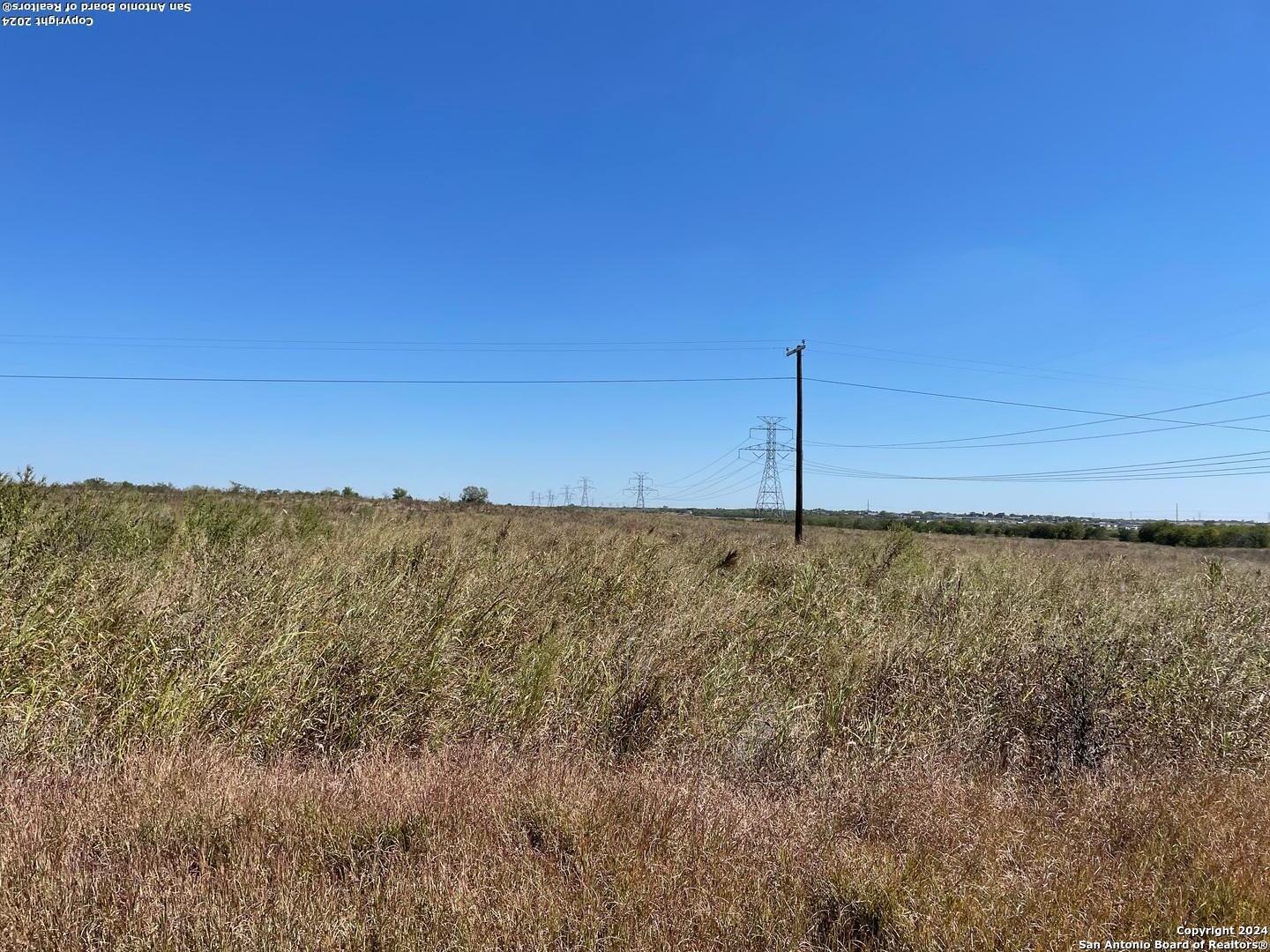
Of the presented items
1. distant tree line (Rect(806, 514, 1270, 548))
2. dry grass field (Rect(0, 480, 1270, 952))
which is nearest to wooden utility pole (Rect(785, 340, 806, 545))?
dry grass field (Rect(0, 480, 1270, 952))

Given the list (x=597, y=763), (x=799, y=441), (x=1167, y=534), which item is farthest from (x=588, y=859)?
(x=1167, y=534)

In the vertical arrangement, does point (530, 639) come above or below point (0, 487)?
below

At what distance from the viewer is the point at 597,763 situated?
3.49m

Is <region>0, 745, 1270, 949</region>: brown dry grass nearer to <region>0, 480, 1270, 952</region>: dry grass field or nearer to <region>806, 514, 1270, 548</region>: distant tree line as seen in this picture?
<region>0, 480, 1270, 952</region>: dry grass field

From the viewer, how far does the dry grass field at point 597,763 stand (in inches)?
86.2

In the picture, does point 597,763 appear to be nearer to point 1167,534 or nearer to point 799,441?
point 799,441

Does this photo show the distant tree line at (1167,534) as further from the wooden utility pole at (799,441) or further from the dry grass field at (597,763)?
the dry grass field at (597,763)

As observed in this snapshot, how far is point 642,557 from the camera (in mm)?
9859

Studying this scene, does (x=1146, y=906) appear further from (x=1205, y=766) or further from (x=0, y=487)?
(x=0, y=487)

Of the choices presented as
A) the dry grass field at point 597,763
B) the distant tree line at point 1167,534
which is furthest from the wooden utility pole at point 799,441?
the distant tree line at point 1167,534

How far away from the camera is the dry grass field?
2189mm

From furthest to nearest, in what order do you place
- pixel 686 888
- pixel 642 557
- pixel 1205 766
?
pixel 642 557 < pixel 1205 766 < pixel 686 888

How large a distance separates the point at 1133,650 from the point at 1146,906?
3752mm

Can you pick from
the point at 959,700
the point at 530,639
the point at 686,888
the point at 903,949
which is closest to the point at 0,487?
the point at 530,639
